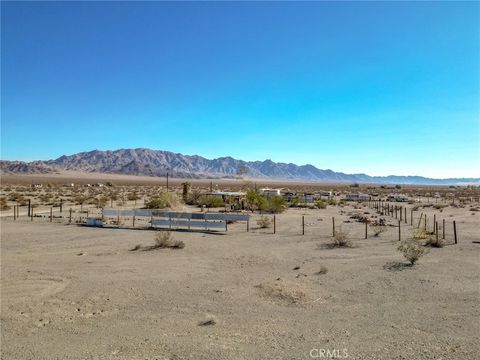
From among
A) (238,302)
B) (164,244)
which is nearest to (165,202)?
(164,244)

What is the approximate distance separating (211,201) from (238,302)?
30830 mm

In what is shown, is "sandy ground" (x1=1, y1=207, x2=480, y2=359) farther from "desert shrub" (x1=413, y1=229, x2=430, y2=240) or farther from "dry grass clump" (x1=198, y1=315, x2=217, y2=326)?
"desert shrub" (x1=413, y1=229, x2=430, y2=240)

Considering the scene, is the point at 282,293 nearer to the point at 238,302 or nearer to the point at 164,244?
the point at 238,302

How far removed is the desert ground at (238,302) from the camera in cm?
723

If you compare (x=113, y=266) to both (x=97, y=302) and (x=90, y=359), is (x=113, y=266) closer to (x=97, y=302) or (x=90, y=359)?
(x=97, y=302)

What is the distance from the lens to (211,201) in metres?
40.4

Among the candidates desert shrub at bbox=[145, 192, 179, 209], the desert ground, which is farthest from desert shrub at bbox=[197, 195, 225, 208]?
the desert ground

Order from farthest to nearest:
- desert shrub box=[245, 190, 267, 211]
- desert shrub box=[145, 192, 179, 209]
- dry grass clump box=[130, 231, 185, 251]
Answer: desert shrub box=[145, 192, 179, 209] → desert shrub box=[245, 190, 267, 211] → dry grass clump box=[130, 231, 185, 251]

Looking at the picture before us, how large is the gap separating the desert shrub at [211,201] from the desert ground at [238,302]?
872 inches

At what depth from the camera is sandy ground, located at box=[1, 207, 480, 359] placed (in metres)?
7.22

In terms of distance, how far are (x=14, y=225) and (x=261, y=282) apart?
1815cm

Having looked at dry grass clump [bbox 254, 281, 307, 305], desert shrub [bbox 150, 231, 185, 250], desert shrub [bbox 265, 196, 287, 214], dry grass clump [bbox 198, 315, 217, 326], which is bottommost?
dry grass clump [bbox 198, 315, 217, 326]

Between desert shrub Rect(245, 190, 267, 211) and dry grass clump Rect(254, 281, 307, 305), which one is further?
desert shrub Rect(245, 190, 267, 211)

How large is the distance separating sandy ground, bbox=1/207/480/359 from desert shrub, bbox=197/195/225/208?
2261 cm
